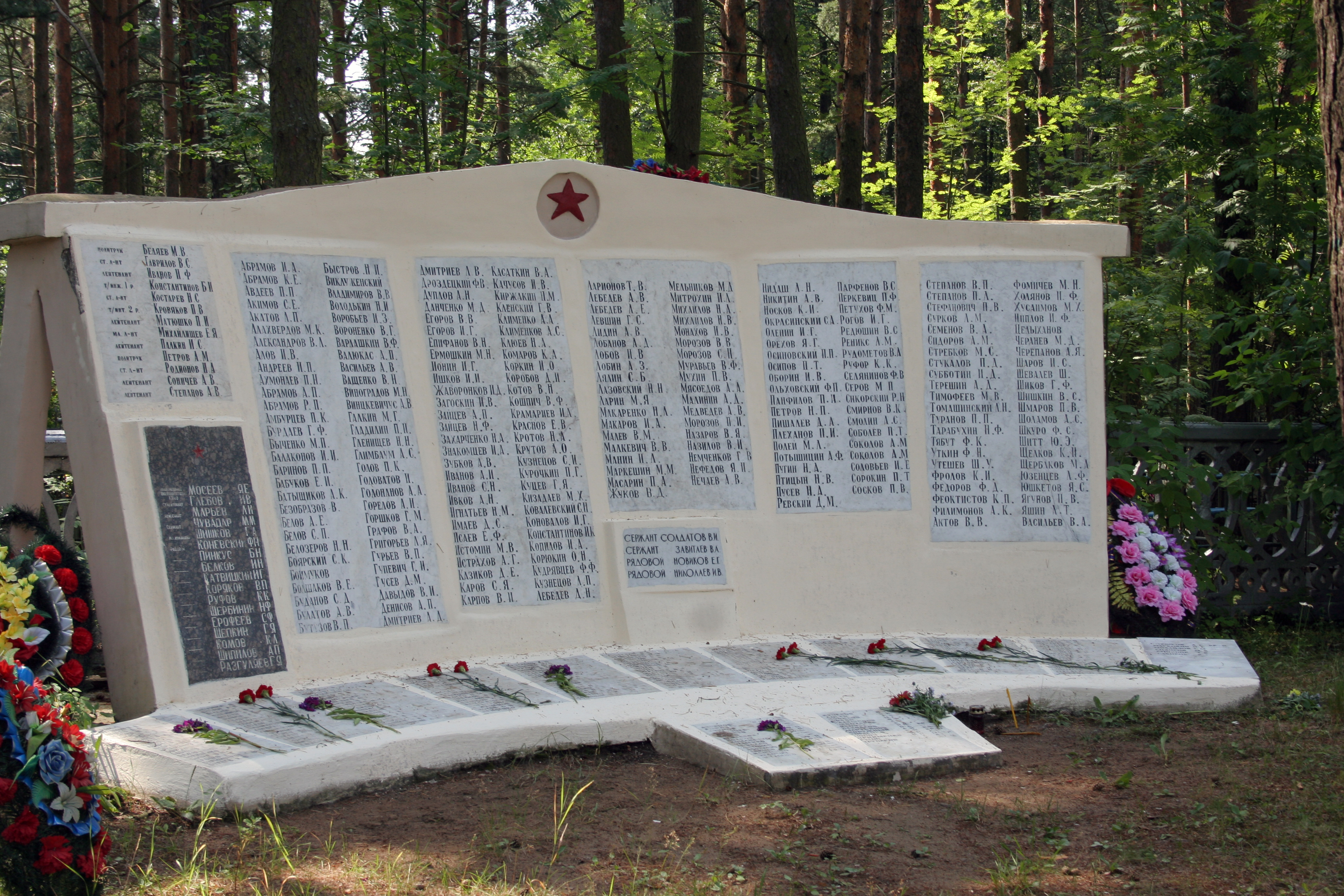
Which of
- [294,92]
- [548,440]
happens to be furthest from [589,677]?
[294,92]

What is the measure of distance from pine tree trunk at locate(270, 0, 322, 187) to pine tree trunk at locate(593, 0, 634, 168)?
2884 millimetres

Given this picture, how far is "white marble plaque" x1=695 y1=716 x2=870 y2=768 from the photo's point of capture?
14.5ft

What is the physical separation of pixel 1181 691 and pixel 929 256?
278cm

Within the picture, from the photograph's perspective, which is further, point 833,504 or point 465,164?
point 465,164

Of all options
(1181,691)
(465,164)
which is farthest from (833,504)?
(465,164)

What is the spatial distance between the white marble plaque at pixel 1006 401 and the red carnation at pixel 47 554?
4.49 metres

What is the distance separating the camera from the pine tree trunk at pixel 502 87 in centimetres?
1477

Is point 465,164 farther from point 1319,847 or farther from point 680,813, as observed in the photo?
point 1319,847

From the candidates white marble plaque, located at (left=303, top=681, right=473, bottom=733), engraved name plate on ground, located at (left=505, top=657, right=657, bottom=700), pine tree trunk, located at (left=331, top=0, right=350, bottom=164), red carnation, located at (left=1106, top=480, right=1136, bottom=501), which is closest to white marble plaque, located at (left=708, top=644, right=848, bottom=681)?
engraved name plate on ground, located at (left=505, top=657, right=657, bottom=700)

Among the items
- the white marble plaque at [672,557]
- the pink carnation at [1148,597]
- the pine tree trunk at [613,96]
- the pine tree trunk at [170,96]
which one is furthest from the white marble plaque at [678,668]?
the pine tree trunk at [170,96]

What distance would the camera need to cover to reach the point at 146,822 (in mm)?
3822

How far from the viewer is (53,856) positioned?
2.94 meters

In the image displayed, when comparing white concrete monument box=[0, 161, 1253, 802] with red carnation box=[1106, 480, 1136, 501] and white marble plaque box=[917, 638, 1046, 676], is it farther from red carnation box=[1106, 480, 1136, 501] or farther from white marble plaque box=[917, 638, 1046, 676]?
red carnation box=[1106, 480, 1136, 501]

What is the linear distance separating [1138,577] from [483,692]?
13.3ft
